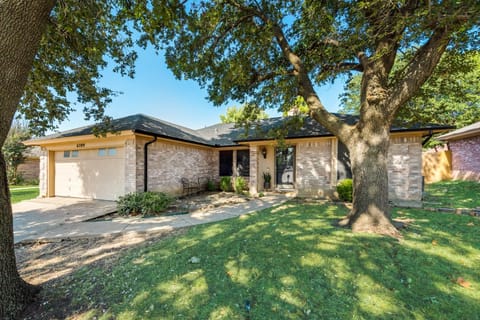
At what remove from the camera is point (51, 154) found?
33.9 feet

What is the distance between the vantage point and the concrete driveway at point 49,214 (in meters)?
5.34

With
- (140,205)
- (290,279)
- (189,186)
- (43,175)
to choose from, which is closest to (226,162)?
(189,186)

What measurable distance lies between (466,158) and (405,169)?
382 inches

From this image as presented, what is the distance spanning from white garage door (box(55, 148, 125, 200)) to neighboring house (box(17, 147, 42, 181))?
35.3ft

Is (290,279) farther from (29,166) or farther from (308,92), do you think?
(29,166)

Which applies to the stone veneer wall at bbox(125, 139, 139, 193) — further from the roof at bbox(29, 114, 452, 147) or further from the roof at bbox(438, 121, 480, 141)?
the roof at bbox(438, 121, 480, 141)

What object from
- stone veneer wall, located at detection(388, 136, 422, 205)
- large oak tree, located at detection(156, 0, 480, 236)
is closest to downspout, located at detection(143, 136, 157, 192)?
large oak tree, located at detection(156, 0, 480, 236)

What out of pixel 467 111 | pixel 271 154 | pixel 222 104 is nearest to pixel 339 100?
pixel 271 154

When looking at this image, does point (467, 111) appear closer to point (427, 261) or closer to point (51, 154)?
point (427, 261)

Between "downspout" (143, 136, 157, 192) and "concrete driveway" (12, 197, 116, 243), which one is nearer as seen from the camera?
"concrete driveway" (12, 197, 116, 243)

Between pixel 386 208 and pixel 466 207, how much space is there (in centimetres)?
466

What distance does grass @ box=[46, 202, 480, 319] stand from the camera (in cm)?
223

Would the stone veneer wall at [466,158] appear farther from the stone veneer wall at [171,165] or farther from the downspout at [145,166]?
the downspout at [145,166]

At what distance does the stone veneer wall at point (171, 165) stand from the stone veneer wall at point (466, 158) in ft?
51.6
